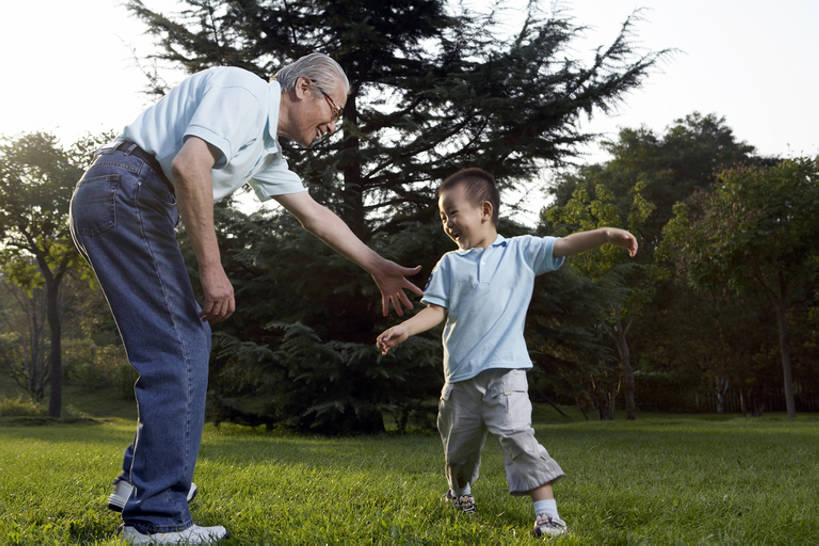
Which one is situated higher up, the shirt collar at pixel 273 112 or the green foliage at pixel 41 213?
the green foliage at pixel 41 213

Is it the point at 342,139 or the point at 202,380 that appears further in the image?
the point at 342,139

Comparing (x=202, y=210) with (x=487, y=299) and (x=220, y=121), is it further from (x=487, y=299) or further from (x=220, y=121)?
Result: (x=487, y=299)

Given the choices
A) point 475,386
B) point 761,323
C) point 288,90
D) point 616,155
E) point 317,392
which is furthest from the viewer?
point 616,155

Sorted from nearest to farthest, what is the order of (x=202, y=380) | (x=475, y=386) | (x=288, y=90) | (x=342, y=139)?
(x=202, y=380), (x=288, y=90), (x=475, y=386), (x=342, y=139)

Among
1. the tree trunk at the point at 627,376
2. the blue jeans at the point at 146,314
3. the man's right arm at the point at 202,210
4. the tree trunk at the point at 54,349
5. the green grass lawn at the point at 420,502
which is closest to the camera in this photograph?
the man's right arm at the point at 202,210

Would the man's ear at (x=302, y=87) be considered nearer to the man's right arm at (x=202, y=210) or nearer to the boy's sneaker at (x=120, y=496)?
the man's right arm at (x=202, y=210)

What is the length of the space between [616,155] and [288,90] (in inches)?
1095

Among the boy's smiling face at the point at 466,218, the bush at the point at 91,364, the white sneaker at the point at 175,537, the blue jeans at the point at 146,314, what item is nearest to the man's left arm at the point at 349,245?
the boy's smiling face at the point at 466,218

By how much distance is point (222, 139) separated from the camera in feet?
7.61

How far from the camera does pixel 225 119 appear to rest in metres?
2.34

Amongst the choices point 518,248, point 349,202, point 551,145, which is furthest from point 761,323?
point 518,248

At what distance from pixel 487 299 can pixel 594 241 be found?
0.57 meters

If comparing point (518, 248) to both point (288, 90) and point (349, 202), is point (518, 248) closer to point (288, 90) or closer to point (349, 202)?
point (288, 90)

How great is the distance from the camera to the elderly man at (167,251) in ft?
7.63
